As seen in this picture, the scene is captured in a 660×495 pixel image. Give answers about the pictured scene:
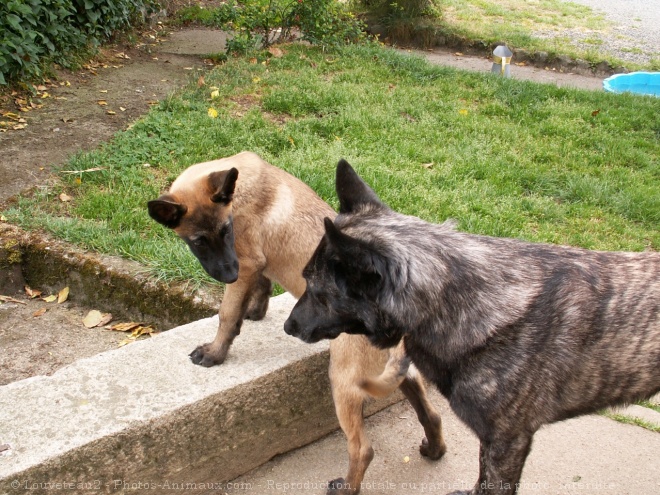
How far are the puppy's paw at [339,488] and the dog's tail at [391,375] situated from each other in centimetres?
58

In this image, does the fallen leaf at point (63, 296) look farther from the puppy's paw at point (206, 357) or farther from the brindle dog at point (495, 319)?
the brindle dog at point (495, 319)

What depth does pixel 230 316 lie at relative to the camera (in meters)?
3.94

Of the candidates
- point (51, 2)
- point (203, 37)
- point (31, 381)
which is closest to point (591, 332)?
point (31, 381)

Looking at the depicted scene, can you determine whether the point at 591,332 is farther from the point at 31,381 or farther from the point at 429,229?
the point at 31,381

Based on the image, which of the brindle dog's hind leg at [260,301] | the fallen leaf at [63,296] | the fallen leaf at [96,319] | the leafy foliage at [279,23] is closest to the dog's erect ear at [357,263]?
the brindle dog's hind leg at [260,301]

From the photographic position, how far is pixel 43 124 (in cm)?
758

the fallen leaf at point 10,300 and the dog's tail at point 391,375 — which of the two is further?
the fallen leaf at point 10,300

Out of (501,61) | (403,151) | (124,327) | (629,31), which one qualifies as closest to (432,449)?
(124,327)

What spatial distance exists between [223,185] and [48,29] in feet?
20.7

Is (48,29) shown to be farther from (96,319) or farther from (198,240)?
(198,240)

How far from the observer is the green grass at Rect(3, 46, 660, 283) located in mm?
5891

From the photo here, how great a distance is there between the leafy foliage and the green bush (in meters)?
1.75

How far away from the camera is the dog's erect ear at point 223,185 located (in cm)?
381

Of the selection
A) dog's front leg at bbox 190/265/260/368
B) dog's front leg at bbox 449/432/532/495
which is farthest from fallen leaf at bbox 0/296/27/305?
dog's front leg at bbox 449/432/532/495
